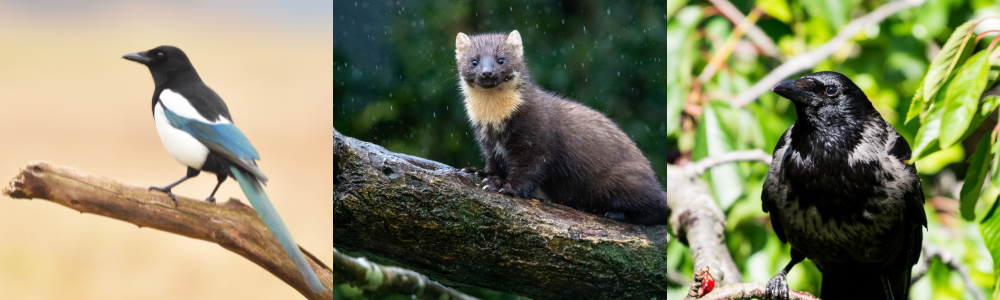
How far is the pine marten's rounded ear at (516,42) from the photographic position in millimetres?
1778

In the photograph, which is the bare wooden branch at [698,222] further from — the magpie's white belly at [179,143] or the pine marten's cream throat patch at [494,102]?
the magpie's white belly at [179,143]

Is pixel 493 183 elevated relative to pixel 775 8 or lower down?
lower down

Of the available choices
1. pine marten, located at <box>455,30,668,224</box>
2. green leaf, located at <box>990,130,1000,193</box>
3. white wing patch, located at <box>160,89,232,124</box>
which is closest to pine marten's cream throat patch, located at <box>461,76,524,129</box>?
pine marten, located at <box>455,30,668,224</box>

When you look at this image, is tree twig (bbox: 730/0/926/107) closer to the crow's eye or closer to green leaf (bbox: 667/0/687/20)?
green leaf (bbox: 667/0/687/20)

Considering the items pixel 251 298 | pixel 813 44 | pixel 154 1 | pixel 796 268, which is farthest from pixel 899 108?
pixel 154 1

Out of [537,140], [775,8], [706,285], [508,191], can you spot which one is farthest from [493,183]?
[775,8]

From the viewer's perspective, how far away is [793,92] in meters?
1.56

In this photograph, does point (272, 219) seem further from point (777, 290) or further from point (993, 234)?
point (993, 234)

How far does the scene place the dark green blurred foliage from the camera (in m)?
1.80

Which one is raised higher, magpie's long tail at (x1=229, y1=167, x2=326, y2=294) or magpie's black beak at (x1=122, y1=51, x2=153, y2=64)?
magpie's black beak at (x1=122, y1=51, x2=153, y2=64)

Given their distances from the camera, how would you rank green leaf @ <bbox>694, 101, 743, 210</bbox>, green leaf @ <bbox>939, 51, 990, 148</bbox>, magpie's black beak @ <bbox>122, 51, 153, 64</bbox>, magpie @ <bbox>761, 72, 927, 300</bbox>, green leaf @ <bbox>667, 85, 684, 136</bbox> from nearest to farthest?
green leaf @ <bbox>939, 51, 990, 148</bbox> < magpie @ <bbox>761, 72, 927, 300</bbox> < magpie's black beak @ <bbox>122, 51, 153, 64</bbox> < green leaf @ <bbox>694, 101, 743, 210</bbox> < green leaf @ <bbox>667, 85, 684, 136</bbox>

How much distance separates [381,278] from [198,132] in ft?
2.02

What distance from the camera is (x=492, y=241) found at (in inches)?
72.4

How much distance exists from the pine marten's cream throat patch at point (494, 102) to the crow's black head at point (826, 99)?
2.11ft
